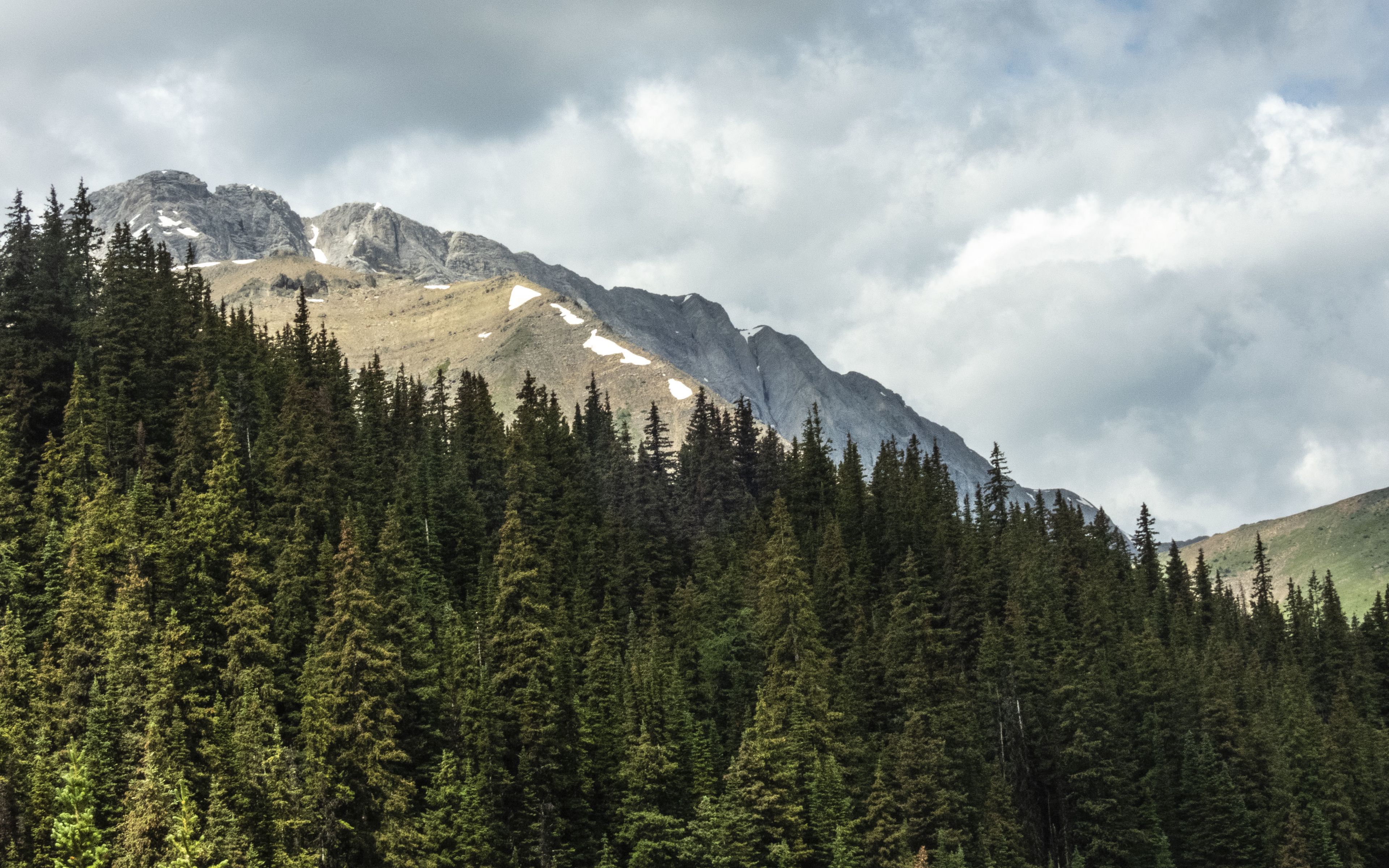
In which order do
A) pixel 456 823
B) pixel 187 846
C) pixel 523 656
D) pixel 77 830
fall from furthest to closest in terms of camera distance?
pixel 523 656, pixel 456 823, pixel 77 830, pixel 187 846

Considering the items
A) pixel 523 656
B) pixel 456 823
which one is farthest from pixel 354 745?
pixel 523 656

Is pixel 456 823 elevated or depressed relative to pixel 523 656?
depressed

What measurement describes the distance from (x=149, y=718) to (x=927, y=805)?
46.3 m

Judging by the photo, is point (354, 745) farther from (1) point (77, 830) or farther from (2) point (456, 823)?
(1) point (77, 830)

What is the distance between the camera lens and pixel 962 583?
112 m

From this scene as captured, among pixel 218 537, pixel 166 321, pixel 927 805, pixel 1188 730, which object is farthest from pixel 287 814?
pixel 1188 730

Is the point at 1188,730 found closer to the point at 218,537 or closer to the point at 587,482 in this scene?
the point at 587,482

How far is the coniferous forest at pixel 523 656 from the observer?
61.3 meters

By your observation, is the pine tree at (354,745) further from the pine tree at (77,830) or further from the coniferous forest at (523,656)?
the pine tree at (77,830)

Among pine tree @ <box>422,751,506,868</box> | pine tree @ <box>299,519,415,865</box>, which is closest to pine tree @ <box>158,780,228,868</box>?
pine tree @ <box>299,519,415,865</box>

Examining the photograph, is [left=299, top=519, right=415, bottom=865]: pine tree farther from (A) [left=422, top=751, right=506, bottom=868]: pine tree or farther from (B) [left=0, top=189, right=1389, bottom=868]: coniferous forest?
(A) [left=422, top=751, right=506, bottom=868]: pine tree

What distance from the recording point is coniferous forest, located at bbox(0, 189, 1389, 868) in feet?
201

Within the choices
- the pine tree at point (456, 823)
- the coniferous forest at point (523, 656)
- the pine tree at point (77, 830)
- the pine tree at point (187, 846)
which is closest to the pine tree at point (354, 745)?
the coniferous forest at point (523, 656)

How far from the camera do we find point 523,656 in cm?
7394
